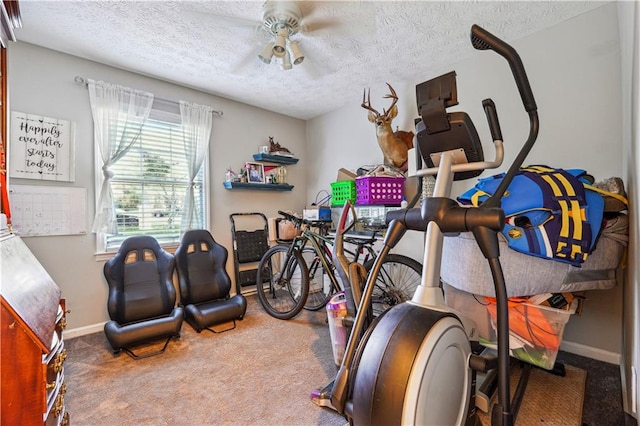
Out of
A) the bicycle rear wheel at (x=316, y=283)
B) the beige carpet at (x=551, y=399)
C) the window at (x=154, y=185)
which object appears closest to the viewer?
the beige carpet at (x=551, y=399)

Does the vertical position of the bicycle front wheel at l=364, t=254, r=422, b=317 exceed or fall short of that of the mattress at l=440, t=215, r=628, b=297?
it falls short

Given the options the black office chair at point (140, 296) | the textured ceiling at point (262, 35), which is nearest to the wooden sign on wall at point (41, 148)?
the textured ceiling at point (262, 35)

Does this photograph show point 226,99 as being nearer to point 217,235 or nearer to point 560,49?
point 217,235

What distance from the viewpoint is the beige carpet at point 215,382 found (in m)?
1.49

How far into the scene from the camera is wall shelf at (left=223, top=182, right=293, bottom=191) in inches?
132

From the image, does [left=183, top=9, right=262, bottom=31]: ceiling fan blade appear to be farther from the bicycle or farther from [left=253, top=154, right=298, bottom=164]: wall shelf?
the bicycle

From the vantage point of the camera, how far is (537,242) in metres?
1.16

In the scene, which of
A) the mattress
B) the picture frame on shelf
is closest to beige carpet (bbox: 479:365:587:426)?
the mattress

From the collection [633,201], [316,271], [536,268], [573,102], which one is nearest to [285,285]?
[316,271]

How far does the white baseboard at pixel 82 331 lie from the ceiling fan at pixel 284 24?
9.16ft

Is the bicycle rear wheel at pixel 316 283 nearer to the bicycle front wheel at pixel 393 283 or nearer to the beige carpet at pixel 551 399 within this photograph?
the bicycle front wheel at pixel 393 283

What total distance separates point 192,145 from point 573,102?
11.2ft

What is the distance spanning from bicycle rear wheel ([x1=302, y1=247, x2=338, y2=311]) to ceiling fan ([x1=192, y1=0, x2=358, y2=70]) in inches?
71.4

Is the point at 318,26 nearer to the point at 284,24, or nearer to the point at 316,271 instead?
the point at 284,24
